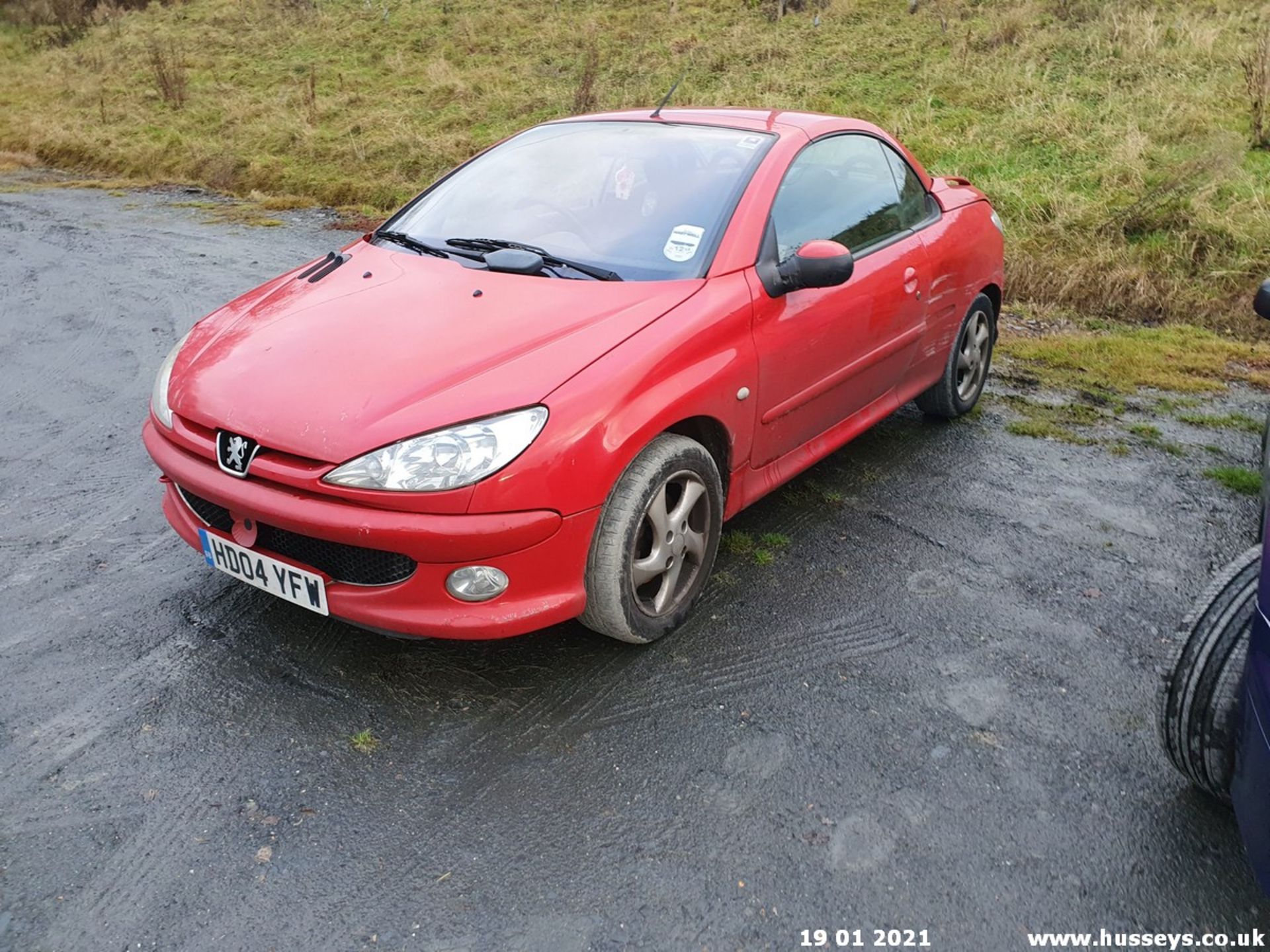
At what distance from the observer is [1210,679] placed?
243 cm

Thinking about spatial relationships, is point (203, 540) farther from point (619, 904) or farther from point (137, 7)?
point (137, 7)

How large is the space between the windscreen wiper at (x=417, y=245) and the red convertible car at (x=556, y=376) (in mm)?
14

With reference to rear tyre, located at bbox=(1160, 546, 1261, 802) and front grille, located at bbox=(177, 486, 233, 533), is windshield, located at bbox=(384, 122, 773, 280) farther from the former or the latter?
rear tyre, located at bbox=(1160, 546, 1261, 802)

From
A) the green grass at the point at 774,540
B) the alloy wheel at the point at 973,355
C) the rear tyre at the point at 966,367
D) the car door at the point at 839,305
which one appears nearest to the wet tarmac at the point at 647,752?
the green grass at the point at 774,540

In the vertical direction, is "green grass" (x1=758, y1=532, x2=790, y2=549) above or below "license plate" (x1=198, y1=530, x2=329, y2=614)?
below

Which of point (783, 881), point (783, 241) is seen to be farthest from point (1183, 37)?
point (783, 881)

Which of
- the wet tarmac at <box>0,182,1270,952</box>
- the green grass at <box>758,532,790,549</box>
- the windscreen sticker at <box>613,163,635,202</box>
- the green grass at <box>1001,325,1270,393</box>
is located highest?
the windscreen sticker at <box>613,163,635,202</box>

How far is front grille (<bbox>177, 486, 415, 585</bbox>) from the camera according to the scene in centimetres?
284

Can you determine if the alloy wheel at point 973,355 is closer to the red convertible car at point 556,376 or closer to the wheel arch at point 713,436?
the red convertible car at point 556,376

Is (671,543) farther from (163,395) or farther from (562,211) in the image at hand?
(163,395)

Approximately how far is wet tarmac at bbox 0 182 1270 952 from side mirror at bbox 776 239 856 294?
105 cm

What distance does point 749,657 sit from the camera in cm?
325

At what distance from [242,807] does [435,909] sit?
642 mm

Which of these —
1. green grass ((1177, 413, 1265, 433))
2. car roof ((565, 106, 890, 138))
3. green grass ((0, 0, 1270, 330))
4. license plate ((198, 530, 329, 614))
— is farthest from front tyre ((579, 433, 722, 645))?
green grass ((0, 0, 1270, 330))
